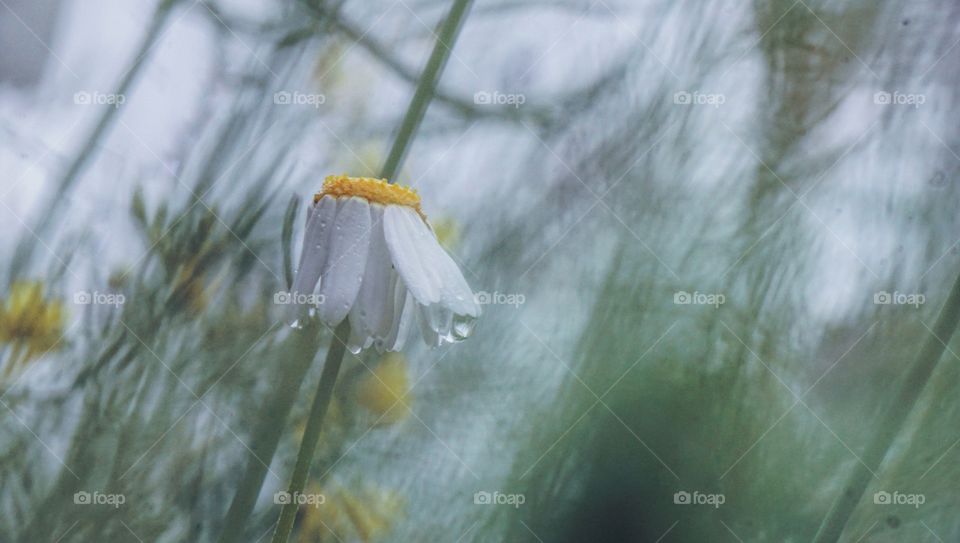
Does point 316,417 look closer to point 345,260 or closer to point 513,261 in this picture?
point 345,260

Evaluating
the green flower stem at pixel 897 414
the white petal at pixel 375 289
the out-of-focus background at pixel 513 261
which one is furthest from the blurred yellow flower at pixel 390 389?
the green flower stem at pixel 897 414

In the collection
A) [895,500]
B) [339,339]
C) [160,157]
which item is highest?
[160,157]

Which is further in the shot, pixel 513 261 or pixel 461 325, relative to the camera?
pixel 513 261

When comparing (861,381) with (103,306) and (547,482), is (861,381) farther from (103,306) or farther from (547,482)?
(103,306)

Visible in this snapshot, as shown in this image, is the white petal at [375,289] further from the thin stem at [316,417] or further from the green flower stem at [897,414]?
the green flower stem at [897,414]

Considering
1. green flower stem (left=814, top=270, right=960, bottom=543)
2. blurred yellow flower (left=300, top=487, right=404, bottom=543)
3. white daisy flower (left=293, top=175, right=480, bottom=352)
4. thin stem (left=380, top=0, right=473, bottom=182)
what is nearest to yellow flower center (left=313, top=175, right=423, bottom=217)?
white daisy flower (left=293, top=175, right=480, bottom=352)

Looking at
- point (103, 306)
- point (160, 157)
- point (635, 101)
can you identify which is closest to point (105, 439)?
point (103, 306)

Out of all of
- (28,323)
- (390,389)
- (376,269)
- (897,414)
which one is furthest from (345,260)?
(897,414)
